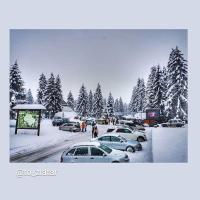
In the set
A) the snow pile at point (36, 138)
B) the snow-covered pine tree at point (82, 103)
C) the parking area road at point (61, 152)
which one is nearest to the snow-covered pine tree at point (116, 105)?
the parking area road at point (61, 152)

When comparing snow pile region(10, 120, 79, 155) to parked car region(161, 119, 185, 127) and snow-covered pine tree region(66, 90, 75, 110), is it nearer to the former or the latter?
snow-covered pine tree region(66, 90, 75, 110)

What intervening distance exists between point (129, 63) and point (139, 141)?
4.62 metres

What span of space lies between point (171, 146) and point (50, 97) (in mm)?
7481

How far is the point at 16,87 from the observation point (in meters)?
18.8

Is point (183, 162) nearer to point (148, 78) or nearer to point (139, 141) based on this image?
point (139, 141)

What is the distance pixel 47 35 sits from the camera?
1864 cm

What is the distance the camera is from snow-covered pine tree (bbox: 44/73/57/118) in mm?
18781

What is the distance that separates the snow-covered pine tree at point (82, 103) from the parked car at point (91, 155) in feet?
13.0

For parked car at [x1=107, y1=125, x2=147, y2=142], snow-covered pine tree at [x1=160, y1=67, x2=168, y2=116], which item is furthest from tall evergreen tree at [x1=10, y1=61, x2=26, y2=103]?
snow-covered pine tree at [x1=160, y1=67, x2=168, y2=116]

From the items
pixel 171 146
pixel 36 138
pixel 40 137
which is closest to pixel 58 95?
pixel 40 137

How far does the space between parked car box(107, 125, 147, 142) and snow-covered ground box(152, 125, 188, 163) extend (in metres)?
0.70

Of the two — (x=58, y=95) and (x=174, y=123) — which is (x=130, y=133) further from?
(x=58, y=95)

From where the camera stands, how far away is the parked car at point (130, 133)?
18.9m

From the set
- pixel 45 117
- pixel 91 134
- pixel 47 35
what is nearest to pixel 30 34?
pixel 47 35
